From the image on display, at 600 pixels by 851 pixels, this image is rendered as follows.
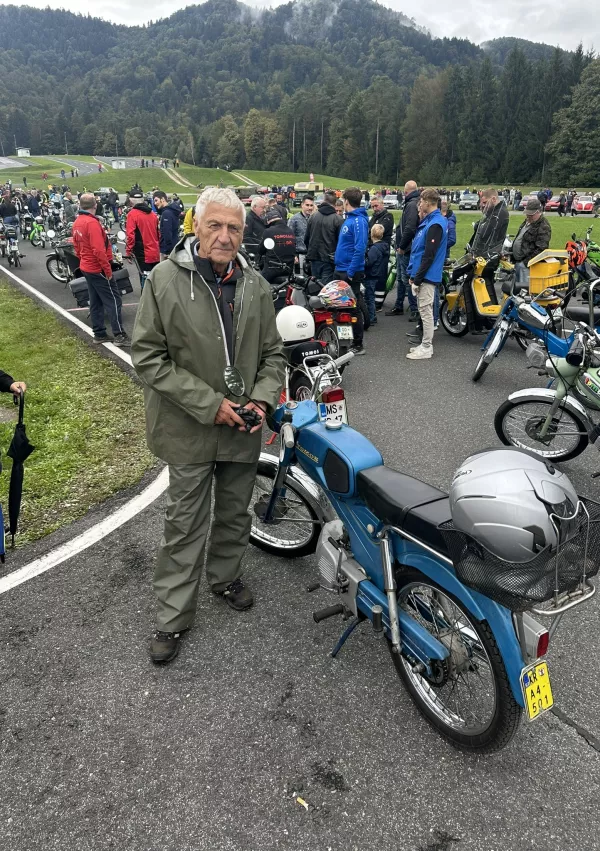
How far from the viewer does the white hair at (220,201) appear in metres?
2.55

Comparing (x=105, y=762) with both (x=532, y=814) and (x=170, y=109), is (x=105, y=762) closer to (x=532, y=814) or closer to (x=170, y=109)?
(x=532, y=814)

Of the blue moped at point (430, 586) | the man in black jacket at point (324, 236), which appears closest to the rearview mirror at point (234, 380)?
the blue moped at point (430, 586)

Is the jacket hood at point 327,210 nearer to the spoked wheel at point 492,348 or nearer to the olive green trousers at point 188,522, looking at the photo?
the spoked wheel at point 492,348

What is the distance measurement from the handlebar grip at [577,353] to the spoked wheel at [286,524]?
102 inches

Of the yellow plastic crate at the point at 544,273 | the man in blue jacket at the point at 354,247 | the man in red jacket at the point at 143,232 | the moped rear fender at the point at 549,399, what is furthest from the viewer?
the man in red jacket at the point at 143,232

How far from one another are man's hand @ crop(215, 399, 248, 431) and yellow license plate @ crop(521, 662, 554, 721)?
155 centimetres

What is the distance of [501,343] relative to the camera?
20.6ft

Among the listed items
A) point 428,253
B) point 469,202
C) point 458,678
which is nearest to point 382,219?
point 428,253

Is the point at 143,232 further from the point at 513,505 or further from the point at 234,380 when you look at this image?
the point at 513,505

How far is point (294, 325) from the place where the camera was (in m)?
5.22

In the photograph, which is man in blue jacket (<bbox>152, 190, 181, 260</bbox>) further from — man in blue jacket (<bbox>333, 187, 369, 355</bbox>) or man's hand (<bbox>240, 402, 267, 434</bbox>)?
man's hand (<bbox>240, 402, 267, 434</bbox>)

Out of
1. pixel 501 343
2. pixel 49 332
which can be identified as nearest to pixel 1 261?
pixel 49 332

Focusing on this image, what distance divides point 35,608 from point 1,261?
17.3 meters

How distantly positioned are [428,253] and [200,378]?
17.2ft
